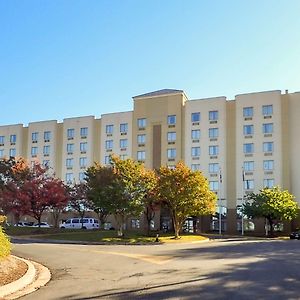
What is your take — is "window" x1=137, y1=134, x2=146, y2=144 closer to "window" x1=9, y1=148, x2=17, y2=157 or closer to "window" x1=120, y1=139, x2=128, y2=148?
"window" x1=120, y1=139, x2=128, y2=148

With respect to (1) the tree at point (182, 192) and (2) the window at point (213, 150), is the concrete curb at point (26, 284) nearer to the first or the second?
(1) the tree at point (182, 192)

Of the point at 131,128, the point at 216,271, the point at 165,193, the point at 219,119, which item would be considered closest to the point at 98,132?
the point at 131,128

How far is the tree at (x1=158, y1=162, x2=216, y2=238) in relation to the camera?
44469 millimetres

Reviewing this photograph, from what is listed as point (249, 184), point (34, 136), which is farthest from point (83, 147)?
point (249, 184)

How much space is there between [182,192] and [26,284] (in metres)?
32.8

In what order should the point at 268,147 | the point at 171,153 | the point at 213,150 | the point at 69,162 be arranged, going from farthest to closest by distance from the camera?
the point at 69,162 < the point at 171,153 < the point at 213,150 < the point at 268,147

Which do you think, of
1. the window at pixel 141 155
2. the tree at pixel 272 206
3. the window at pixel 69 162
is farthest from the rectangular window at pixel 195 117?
the window at pixel 69 162

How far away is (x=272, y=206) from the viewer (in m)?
58.7

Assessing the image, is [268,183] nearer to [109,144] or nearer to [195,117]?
[195,117]

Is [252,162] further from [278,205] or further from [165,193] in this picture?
[165,193]

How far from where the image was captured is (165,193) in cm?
4428

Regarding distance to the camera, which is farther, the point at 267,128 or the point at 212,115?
the point at 212,115

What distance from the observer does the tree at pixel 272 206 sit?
58969mm

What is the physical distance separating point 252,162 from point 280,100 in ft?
32.0
